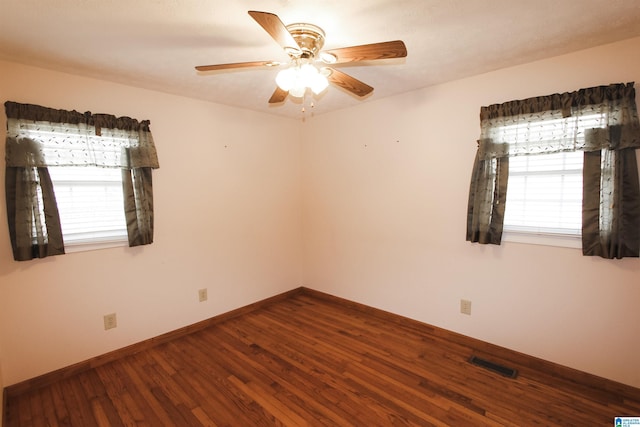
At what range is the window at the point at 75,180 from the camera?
84.3 inches

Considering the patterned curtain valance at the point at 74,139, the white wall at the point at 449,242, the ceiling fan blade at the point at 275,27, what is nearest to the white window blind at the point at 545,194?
the white wall at the point at 449,242

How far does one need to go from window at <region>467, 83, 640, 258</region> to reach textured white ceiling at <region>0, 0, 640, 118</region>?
41 centimetres

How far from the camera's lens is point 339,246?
12.5ft

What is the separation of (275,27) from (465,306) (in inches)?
107

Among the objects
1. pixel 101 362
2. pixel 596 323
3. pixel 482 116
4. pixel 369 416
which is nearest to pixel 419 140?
pixel 482 116

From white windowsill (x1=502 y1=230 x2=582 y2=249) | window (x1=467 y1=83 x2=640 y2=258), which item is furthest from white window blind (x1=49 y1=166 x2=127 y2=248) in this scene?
white windowsill (x1=502 y1=230 x2=582 y2=249)

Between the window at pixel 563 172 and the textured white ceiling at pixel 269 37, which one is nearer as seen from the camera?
the textured white ceiling at pixel 269 37

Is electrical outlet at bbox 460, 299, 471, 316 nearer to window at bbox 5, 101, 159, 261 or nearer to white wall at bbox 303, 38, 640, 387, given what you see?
white wall at bbox 303, 38, 640, 387

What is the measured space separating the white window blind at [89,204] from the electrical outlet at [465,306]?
311 centimetres

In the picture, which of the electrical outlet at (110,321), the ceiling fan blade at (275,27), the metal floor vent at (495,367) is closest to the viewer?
the ceiling fan blade at (275,27)

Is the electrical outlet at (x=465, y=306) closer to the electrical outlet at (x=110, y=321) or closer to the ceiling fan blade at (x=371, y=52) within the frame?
the ceiling fan blade at (x=371, y=52)

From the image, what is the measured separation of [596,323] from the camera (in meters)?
2.20

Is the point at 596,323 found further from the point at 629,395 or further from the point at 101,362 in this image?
the point at 101,362

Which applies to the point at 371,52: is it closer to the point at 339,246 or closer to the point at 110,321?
the point at 339,246
